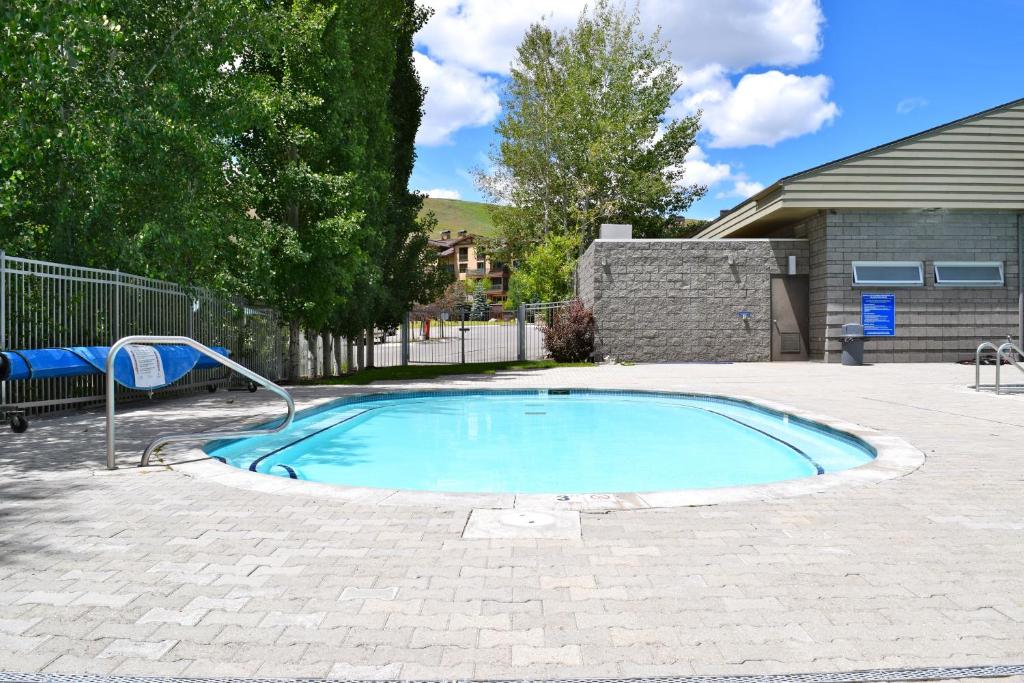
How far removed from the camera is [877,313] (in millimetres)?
18797

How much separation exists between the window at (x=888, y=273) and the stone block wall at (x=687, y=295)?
1.54m

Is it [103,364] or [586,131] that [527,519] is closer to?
[103,364]

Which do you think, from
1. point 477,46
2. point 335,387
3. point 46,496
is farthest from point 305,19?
point 477,46

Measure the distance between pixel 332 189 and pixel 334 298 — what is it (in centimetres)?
222

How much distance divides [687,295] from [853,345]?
15.0 feet

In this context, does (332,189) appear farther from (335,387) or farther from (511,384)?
(511,384)

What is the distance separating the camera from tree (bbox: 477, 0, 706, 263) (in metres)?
33.0

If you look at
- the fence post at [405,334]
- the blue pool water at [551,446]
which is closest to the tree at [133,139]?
the blue pool water at [551,446]

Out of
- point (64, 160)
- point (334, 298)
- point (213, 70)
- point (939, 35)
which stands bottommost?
point (334, 298)

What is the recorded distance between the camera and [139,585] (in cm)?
292

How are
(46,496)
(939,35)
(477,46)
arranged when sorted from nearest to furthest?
(46,496), (939,35), (477,46)

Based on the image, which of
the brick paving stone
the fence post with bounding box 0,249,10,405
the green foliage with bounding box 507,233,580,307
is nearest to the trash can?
the green foliage with bounding box 507,233,580,307

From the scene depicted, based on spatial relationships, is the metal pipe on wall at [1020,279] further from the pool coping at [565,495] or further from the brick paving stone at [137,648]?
the brick paving stone at [137,648]

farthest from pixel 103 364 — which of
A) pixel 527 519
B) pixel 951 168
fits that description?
pixel 951 168
